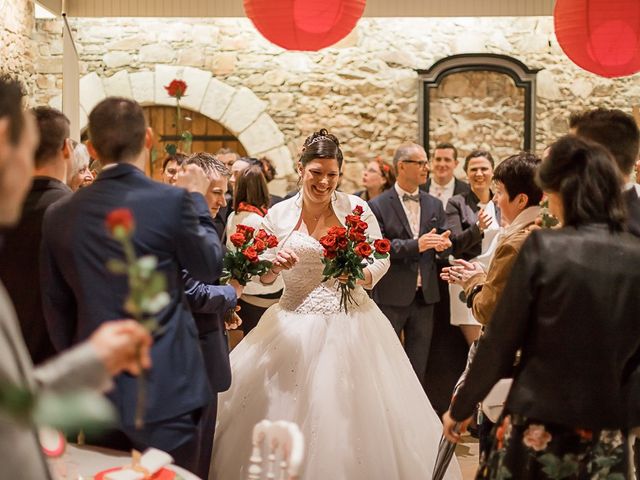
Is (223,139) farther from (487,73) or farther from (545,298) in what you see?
(545,298)

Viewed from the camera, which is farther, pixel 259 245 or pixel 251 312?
pixel 251 312

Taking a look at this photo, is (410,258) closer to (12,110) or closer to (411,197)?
(411,197)

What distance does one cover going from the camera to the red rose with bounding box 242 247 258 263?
337 cm

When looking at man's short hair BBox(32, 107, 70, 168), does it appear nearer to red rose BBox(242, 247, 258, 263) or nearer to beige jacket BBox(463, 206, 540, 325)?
red rose BBox(242, 247, 258, 263)

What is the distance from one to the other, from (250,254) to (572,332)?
63.2 inches

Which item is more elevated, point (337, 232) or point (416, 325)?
point (337, 232)

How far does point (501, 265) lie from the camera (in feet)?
9.05

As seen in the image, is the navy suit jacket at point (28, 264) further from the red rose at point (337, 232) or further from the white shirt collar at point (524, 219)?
the white shirt collar at point (524, 219)

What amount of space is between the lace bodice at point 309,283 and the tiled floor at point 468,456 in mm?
1304

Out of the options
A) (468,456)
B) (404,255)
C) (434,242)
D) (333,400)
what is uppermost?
(434,242)

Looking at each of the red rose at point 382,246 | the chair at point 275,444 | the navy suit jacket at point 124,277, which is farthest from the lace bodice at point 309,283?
the chair at point 275,444

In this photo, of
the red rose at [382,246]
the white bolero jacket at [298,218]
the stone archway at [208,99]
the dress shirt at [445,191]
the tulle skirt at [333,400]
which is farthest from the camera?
the stone archway at [208,99]

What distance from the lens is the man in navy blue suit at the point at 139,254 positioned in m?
2.14

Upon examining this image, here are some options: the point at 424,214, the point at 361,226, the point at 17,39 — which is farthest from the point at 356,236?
the point at 17,39
